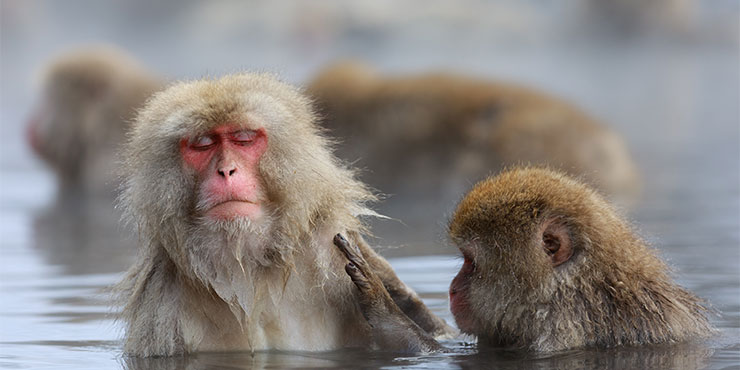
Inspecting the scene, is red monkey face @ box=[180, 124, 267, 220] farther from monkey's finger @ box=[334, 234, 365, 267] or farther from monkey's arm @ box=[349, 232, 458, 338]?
monkey's arm @ box=[349, 232, 458, 338]

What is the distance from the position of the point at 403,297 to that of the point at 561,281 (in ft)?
2.32

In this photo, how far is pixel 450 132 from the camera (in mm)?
11344

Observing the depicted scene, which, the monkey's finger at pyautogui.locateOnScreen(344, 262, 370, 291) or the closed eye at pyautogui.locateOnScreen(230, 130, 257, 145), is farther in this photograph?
the monkey's finger at pyautogui.locateOnScreen(344, 262, 370, 291)

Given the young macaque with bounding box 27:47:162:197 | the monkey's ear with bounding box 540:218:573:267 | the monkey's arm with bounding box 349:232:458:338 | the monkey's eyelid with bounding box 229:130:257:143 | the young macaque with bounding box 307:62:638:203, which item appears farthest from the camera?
the young macaque with bounding box 27:47:162:197

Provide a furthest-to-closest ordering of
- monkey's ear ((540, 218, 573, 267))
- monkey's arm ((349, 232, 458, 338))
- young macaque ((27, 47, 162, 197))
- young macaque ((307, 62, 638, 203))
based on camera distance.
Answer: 1. young macaque ((27, 47, 162, 197))
2. young macaque ((307, 62, 638, 203))
3. monkey's arm ((349, 232, 458, 338))
4. monkey's ear ((540, 218, 573, 267))

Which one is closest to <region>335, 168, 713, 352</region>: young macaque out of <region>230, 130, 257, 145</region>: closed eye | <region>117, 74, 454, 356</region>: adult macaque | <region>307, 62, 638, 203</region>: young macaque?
<region>117, 74, 454, 356</region>: adult macaque

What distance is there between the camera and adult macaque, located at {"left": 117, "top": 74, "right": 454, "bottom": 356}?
4531 mm

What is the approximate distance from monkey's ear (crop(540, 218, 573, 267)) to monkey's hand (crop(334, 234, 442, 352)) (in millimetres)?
513

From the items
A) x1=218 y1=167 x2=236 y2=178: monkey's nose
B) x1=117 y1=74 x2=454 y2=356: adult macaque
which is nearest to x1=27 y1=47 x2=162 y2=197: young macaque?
x1=117 y1=74 x2=454 y2=356: adult macaque

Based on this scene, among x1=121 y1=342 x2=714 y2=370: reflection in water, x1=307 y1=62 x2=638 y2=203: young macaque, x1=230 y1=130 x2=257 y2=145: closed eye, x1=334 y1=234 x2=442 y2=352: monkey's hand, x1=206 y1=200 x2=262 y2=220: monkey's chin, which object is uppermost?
x1=307 y1=62 x2=638 y2=203: young macaque

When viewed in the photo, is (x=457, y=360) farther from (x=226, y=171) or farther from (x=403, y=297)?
(x=226, y=171)

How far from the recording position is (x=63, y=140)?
12.6 metres

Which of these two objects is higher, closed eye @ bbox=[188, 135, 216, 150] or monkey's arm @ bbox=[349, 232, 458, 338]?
closed eye @ bbox=[188, 135, 216, 150]

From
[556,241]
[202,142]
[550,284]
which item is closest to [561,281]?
[550,284]
